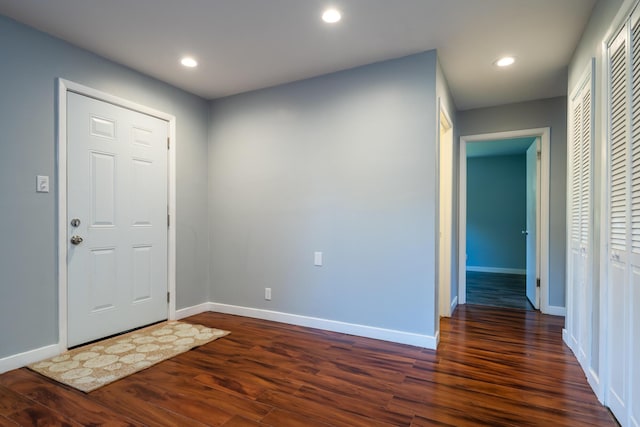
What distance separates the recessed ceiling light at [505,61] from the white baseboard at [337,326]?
8.01 feet

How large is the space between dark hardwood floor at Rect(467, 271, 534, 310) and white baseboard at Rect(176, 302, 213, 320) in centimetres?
332

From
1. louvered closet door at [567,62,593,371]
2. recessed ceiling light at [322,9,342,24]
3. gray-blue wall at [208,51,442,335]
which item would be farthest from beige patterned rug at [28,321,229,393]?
louvered closet door at [567,62,593,371]

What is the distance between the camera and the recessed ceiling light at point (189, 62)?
282 centimetres

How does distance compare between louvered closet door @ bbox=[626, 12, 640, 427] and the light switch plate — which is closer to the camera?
louvered closet door @ bbox=[626, 12, 640, 427]

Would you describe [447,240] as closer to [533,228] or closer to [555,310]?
[533,228]

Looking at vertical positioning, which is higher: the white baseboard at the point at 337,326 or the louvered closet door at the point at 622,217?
the louvered closet door at the point at 622,217

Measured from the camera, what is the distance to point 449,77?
3.22 m

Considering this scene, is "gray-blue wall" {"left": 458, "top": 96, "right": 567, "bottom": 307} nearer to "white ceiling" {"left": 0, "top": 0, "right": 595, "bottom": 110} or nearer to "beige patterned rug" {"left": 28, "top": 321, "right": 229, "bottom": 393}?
"white ceiling" {"left": 0, "top": 0, "right": 595, "bottom": 110}

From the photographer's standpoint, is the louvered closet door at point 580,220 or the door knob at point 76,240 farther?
the door knob at point 76,240

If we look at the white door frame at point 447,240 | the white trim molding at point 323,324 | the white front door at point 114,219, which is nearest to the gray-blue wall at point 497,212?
the white door frame at point 447,240

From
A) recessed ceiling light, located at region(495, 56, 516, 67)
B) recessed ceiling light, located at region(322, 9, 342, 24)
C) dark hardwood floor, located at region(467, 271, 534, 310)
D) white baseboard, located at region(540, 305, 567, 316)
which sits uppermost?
recessed ceiling light, located at region(495, 56, 516, 67)

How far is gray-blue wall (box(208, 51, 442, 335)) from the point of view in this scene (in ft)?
8.94

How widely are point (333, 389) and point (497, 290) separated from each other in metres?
4.02

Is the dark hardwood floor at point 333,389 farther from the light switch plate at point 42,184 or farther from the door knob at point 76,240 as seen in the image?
the light switch plate at point 42,184
